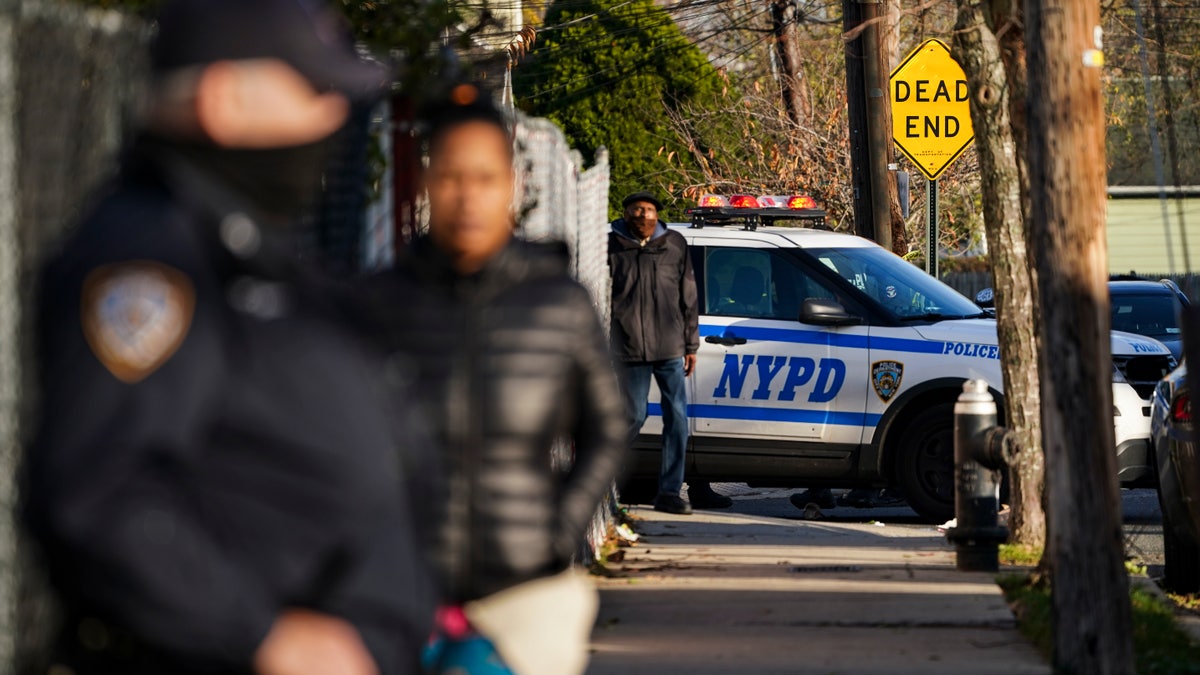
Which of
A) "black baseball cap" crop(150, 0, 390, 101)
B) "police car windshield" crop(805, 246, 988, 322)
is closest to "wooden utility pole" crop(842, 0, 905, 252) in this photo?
"police car windshield" crop(805, 246, 988, 322)

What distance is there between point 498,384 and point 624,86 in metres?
24.4

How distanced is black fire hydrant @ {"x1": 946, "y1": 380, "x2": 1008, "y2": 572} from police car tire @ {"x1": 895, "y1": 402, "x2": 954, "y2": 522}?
7.57ft

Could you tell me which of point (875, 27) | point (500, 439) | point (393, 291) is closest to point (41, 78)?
point (393, 291)

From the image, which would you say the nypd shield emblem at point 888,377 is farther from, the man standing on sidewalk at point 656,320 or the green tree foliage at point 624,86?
the green tree foliage at point 624,86

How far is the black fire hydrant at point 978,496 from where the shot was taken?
8617 mm

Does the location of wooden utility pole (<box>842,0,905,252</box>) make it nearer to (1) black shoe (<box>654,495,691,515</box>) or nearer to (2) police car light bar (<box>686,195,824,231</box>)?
(2) police car light bar (<box>686,195,824,231</box>)

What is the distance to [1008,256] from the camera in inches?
Answer: 368

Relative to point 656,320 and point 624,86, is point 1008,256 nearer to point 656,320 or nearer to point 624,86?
point 656,320

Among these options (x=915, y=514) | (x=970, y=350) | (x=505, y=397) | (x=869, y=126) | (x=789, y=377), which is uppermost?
(x=869, y=126)

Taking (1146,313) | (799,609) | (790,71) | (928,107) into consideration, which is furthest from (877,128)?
(799,609)

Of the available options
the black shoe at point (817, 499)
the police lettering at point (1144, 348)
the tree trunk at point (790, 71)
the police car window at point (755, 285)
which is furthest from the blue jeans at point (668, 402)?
the tree trunk at point (790, 71)

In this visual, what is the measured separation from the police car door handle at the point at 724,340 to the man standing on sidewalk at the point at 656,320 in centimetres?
44

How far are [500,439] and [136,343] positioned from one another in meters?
1.45

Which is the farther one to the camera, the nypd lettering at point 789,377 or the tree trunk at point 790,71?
the tree trunk at point 790,71
